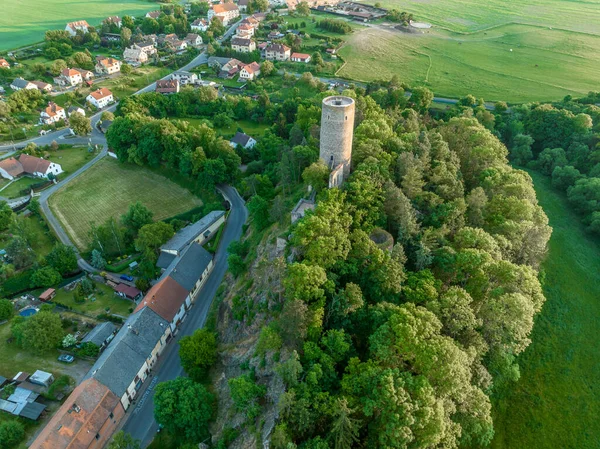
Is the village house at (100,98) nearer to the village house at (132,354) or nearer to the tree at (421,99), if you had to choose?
the village house at (132,354)

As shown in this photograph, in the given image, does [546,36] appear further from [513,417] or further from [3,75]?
[3,75]

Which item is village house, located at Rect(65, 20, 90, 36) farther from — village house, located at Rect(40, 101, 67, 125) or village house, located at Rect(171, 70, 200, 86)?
village house, located at Rect(40, 101, 67, 125)

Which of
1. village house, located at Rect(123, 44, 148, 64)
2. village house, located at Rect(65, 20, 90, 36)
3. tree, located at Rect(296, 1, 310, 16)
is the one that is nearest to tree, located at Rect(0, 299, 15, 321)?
village house, located at Rect(123, 44, 148, 64)

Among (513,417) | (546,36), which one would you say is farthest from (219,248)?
(546,36)

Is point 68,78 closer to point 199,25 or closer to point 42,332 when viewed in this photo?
point 199,25

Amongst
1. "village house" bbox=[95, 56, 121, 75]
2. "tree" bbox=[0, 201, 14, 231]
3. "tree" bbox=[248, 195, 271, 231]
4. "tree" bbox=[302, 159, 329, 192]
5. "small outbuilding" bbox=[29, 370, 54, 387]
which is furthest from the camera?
"village house" bbox=[95, 56, 121, 75]

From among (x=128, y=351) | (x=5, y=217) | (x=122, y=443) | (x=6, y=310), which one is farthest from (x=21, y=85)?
(x=122, y=443)
